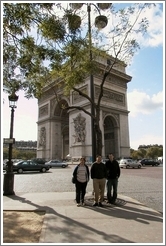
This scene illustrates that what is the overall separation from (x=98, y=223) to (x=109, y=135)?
4644 cm

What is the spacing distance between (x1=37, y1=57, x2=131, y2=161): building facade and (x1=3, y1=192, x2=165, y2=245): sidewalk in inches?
1269

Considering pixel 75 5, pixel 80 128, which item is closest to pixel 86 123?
pixel 80 128

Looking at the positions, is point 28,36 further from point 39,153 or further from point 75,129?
point 39,153

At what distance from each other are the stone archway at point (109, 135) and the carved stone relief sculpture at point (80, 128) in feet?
20.1

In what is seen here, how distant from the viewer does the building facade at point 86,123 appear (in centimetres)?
4491

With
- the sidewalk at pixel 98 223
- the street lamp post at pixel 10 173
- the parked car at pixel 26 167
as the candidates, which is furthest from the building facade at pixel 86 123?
the sidewalk at pixel 98 223

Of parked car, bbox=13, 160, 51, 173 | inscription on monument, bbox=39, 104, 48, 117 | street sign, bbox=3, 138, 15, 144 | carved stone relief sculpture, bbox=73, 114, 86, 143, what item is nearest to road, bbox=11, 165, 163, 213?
street sign, bbox=3, 138, 15, 144

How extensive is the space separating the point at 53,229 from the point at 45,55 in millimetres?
6822

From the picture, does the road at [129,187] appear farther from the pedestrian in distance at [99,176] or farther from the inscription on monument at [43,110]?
the inscription on monument at [43,110]

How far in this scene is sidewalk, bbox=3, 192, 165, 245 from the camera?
4.98 metres

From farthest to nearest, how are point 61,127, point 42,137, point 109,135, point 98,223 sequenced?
point 61,127
point 42,137
point 109,135
point 98,223

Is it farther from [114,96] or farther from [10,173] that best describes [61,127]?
[10,173]

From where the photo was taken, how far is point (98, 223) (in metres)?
6.12

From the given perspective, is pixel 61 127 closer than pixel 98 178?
No
